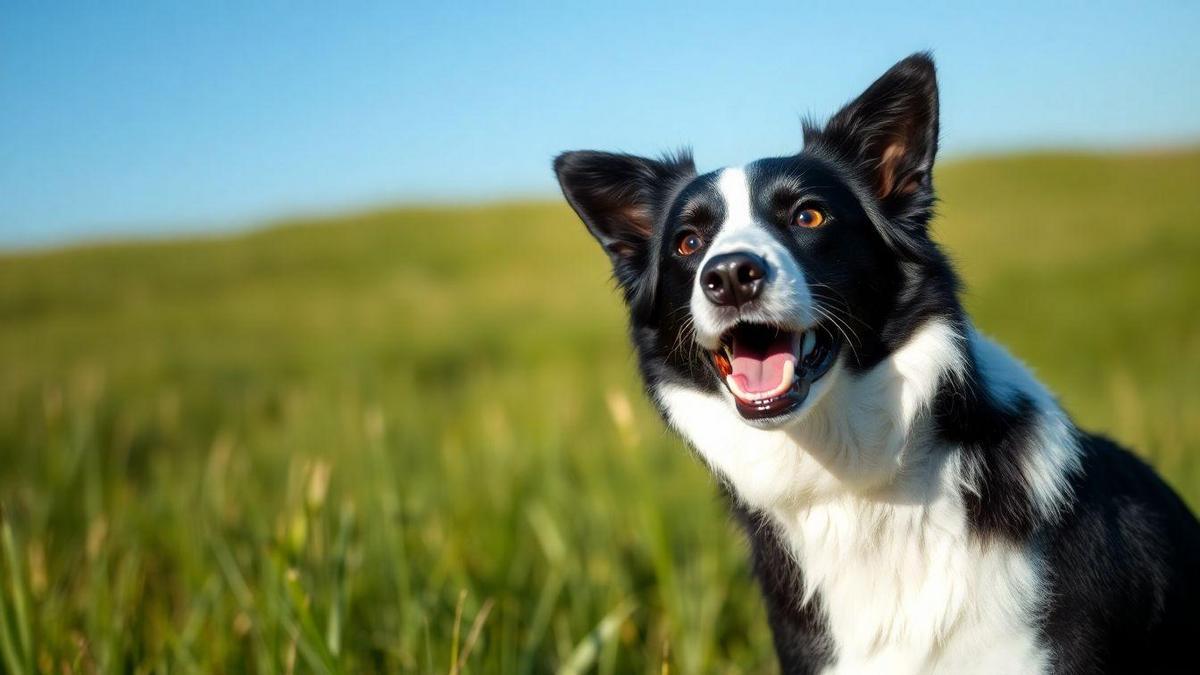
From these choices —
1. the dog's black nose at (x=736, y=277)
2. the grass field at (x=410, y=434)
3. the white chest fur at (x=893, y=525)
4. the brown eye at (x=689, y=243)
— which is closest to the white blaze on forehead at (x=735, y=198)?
the brown eye at (x=689, y=243)

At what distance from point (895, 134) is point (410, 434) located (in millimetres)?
5411

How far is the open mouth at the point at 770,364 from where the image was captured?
263 centimetres

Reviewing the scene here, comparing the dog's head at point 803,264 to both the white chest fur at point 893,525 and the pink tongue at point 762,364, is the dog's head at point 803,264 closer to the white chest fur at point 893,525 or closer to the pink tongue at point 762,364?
the pink tongue at point 762,364

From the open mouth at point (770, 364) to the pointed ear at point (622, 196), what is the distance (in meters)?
0.71

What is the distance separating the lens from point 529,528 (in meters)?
5.59

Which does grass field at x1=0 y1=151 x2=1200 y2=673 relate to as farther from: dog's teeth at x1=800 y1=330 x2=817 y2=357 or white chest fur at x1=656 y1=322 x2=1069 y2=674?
dog's teeth at x1=800 y1=330 x2=817 y2=357

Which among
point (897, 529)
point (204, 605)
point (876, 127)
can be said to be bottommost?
point (204, 605)

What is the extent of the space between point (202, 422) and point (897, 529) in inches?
419

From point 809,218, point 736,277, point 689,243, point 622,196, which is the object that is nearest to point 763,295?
point 736,277

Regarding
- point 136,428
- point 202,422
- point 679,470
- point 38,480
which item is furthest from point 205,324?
point 679,470

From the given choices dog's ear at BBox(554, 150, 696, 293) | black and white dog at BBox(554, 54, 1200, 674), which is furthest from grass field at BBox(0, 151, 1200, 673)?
dog's ear at BBox(554, 150, 696, 293)

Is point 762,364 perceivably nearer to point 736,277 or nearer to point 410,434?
point 736,277

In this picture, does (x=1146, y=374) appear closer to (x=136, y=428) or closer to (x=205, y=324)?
(x=136, y=428)

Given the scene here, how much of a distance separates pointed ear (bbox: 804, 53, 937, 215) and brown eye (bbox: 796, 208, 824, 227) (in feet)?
0.88
